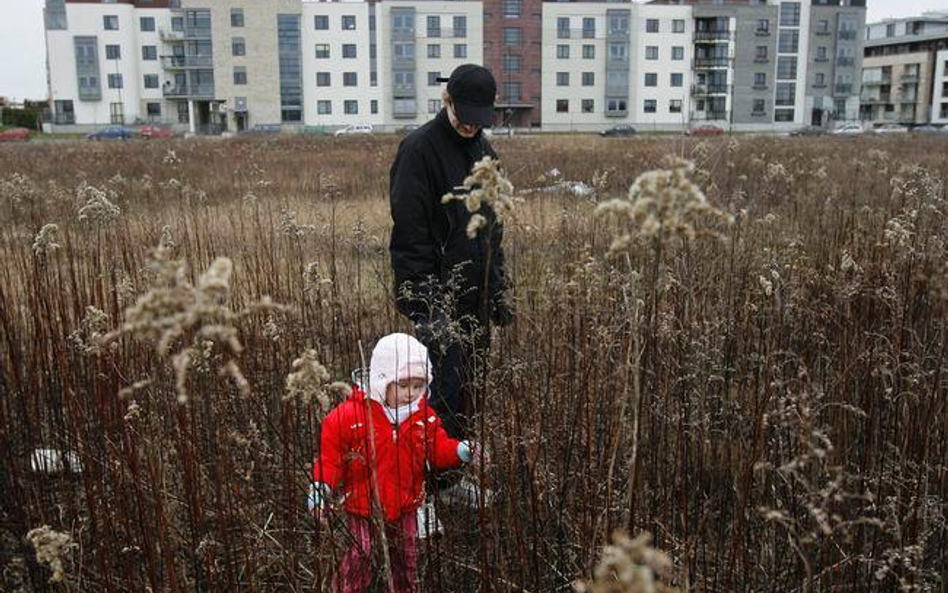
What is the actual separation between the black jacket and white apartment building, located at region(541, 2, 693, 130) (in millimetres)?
58061

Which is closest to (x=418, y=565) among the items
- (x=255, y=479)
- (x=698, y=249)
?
(x=255, y=479)

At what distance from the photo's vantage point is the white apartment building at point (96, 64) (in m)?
58.1

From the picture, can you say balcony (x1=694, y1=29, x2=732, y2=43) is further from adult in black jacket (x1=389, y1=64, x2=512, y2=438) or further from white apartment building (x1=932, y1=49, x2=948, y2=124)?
adult in black jacket (x1=389, y1=64, x2=512, y2=438)

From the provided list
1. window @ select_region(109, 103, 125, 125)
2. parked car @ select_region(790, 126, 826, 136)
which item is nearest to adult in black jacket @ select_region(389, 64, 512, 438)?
parked car @ select_region(790, 126, 826, 136)

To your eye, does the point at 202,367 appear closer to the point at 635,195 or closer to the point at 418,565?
the point at 418,565

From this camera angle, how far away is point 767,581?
2.21 meters

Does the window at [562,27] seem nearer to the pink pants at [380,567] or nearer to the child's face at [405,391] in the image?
the child's face at [405,391]

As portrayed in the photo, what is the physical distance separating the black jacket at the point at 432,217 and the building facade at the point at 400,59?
180 feet

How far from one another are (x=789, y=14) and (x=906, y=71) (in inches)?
841

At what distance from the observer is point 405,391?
2498mm

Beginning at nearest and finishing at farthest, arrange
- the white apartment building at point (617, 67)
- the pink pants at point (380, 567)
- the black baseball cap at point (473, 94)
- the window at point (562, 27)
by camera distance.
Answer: the pink pants at point (380, 567)
the black baseball cap at point (473, 94)
the window at point (562, 27)
the white apartment building at point (617, 67)

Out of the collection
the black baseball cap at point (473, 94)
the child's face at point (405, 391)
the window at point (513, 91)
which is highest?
the window at point (513, 91)

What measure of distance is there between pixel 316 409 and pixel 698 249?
2537mm

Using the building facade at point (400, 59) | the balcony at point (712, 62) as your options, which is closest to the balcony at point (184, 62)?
the building facade at point (400, 59)
